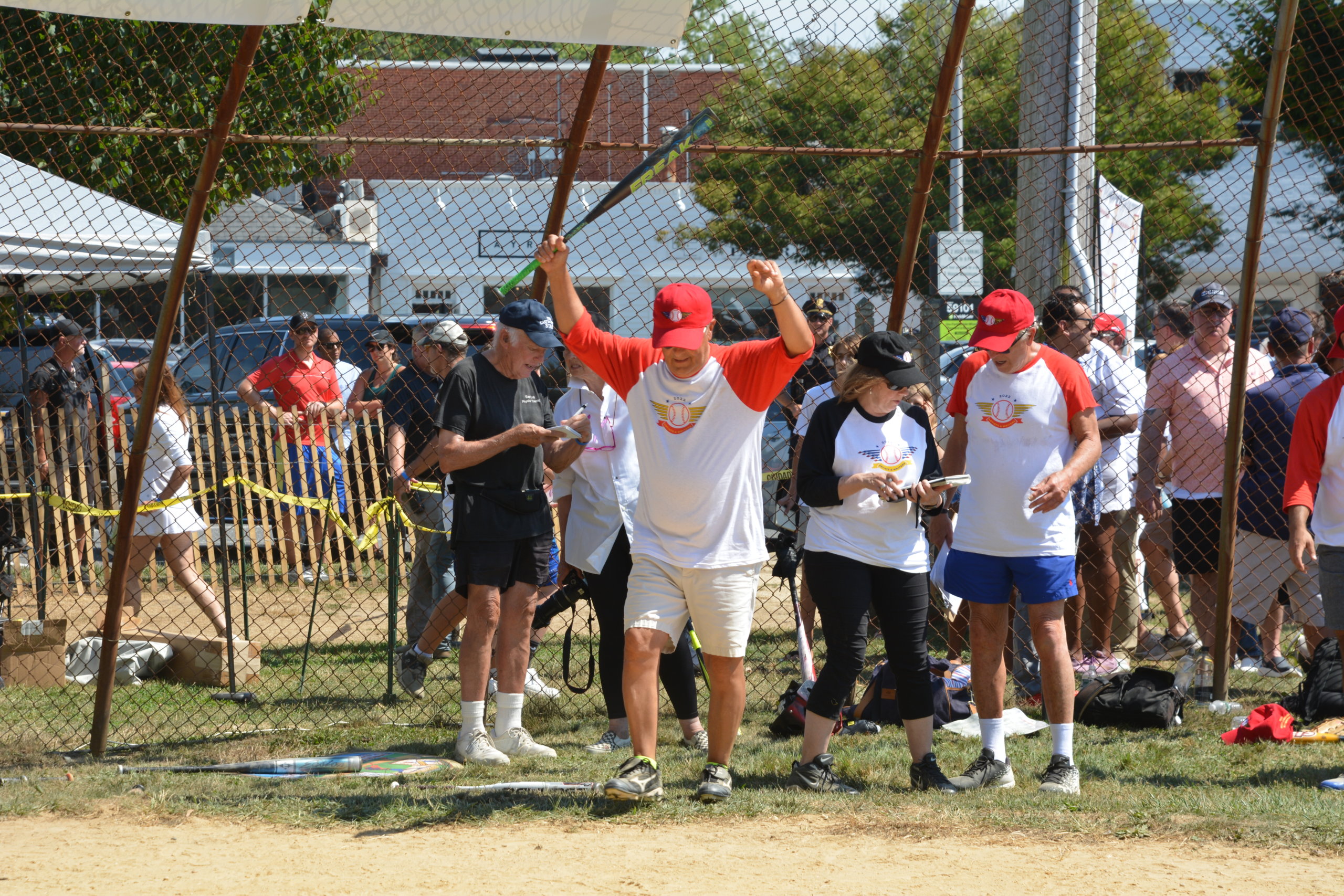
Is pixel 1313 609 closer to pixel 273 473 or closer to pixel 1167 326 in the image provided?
pixel 1167 326

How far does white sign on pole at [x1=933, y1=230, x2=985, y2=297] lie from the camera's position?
23.5 ft

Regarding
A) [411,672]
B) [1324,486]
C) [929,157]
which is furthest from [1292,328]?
[411,672]

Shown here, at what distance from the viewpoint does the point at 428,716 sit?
634 cm

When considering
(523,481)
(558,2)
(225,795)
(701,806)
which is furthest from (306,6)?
(701,806)

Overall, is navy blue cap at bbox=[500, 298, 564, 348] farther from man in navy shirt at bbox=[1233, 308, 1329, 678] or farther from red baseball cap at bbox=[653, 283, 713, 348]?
man in navy shirt at bbox=[1233, 308, 1329, 678]

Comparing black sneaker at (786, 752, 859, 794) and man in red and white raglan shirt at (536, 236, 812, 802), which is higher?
man in red and white raglan shirt at (536, 236, 812, 802)

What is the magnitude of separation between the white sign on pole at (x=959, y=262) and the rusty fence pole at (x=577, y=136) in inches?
88.5

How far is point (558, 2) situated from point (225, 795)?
3.43 meters

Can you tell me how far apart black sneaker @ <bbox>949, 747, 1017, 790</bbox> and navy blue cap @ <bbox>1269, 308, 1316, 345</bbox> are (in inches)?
124

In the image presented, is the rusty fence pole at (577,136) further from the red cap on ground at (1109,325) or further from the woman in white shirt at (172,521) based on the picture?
the red cap on ground at (1109,325)

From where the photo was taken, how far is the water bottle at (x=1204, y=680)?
637 cm

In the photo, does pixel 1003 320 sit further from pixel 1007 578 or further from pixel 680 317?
pixel 680 317

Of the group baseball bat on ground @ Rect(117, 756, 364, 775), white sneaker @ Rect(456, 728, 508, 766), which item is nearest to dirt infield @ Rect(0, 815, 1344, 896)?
baseball bat on ground @ Rect(117, 756, 364, 775)

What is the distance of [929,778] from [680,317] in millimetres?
1997
